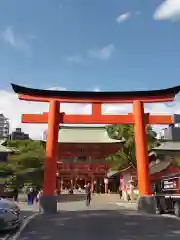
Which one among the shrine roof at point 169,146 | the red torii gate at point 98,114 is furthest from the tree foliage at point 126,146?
the red torii gate at point 98,114

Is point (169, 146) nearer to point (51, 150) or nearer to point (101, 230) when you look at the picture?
point (51, 150)

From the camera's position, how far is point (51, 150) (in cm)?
2000

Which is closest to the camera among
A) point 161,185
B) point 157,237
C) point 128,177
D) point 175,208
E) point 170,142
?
point 157,237

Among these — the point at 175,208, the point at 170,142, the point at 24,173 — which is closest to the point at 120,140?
the point at 170,142

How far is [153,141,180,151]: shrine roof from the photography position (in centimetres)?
4600

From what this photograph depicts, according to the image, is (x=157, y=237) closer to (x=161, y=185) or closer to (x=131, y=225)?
(x=131, y=225)

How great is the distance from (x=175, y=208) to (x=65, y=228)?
310 inches

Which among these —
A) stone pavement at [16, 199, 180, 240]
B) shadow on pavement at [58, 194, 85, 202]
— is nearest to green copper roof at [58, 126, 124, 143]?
shadow on pavement at [58, 194, 85, 202]

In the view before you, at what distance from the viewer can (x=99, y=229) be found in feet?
38.8

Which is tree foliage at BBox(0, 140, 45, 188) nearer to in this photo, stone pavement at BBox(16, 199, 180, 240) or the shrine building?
the shrine building

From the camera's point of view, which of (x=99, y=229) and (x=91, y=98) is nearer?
(x=99, y=229)

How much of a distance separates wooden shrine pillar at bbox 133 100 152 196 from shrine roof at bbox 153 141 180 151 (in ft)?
82.0

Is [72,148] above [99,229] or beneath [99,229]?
above

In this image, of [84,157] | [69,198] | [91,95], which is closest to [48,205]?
[91,95]
